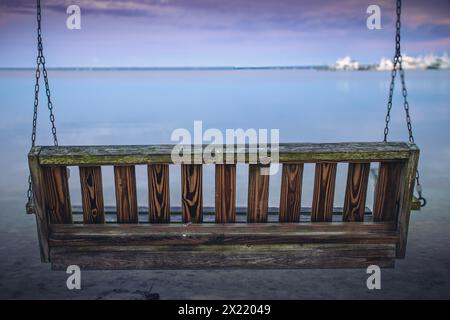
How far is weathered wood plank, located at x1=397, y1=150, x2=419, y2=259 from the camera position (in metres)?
3.52

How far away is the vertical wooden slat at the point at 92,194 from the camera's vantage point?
143 inches

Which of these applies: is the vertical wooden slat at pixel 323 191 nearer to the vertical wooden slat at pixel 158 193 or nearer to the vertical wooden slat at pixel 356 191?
the vertical wooden slat at pixel 356 191

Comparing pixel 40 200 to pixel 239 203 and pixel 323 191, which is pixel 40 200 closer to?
pixel 323 191

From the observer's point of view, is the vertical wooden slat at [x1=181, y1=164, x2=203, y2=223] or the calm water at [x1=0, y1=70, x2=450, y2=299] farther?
the calm water at [x1=0, y1=70, x2=450, y2=299]

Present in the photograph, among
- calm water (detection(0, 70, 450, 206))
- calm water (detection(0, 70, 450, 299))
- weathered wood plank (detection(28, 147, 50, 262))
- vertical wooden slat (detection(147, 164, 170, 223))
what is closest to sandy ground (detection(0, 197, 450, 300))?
calm water (detection(0, 70, 450, 299))

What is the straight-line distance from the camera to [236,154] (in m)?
3.46

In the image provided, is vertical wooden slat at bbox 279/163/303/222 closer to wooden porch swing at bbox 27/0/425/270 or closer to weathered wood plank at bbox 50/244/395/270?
wooden porch swing at bbox 27/0/425/270

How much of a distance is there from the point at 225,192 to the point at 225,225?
0.28 m

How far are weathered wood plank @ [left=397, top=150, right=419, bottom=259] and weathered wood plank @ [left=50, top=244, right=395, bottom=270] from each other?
0.09 meters

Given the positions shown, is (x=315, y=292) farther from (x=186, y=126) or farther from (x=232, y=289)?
(x=186, y=126)

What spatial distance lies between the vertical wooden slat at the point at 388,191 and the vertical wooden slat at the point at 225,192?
1207 millimetres

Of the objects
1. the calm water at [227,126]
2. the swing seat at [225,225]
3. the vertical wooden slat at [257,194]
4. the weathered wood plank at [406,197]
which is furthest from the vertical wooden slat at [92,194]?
the calm water at [227,126]

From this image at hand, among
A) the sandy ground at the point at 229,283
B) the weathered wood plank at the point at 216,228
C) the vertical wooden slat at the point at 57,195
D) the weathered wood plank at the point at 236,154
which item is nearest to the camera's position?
the weathered wood plank at the point at 236,154
